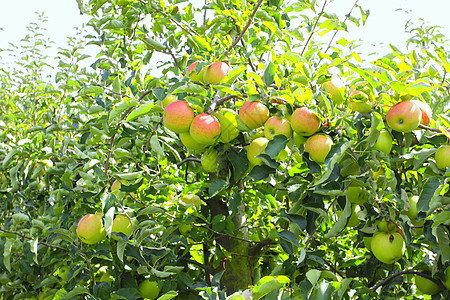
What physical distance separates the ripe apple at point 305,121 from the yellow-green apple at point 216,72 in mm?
468

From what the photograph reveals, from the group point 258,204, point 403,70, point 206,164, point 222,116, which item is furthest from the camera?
point 258,204

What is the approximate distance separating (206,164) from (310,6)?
1.12m

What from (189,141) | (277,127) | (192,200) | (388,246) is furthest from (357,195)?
(192,200)

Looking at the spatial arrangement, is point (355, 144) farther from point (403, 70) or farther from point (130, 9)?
point (130, 9)

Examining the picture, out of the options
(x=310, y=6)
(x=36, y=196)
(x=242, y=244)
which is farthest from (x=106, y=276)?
(x=310, y=6)

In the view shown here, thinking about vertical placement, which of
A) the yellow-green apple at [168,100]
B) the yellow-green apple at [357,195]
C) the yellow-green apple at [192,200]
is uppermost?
the yellow-green apple at [168,100]

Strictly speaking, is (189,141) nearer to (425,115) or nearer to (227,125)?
(227,125)

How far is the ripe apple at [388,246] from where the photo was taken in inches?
63.7

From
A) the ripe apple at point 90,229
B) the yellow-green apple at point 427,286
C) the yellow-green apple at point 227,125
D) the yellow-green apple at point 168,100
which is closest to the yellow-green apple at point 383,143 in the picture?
the yellow-green apple at point 227,125

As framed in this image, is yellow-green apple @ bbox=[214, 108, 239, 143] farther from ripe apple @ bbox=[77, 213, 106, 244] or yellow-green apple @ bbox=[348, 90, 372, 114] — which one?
ripe apple @ bbox=[77, 213, 106, 244]

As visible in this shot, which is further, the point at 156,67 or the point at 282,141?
the point at 156,67

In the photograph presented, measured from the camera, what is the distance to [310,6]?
2.31 meters

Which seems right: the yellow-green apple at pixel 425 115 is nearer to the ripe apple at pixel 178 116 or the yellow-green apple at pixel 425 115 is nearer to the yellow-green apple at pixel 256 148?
the yellow-green apple at pixel 256 148

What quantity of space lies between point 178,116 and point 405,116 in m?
0.86
